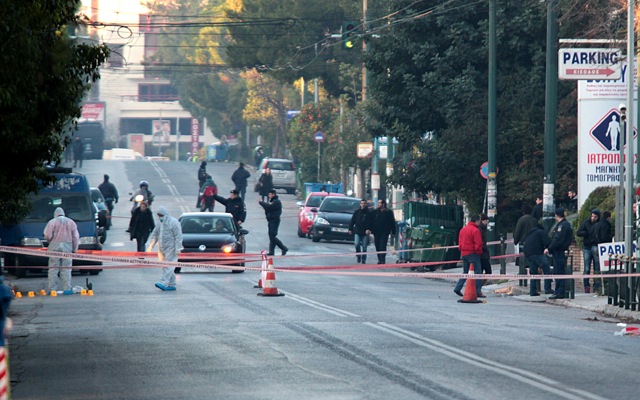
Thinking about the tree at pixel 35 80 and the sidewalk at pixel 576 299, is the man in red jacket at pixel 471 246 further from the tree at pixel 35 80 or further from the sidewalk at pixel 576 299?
the tree at pixel 35 80

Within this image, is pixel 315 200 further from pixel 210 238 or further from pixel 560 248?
pixel 560 248

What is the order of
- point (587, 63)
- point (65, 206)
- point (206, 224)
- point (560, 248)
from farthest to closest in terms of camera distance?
point (206, 224)
point (65, 206)
point (587, 63)
point (560, 248)

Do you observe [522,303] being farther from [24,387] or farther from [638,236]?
[24,387]

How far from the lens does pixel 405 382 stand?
11703 millimetres

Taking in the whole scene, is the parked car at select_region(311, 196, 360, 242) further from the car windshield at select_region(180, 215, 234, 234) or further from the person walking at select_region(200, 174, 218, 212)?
the car windshield at select_region(180, 215, 234, 234)

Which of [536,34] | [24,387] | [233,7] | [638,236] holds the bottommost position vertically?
[24,387]

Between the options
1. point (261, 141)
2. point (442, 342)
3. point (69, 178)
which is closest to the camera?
point (442, 342)

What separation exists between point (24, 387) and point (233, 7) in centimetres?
7348

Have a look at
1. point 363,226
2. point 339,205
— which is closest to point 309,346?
point 363,226

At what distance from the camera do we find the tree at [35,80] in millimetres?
12820

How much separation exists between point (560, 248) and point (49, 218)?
40.7 ft

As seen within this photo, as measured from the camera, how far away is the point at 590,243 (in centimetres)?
2462

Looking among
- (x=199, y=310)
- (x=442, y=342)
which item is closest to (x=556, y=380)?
(x=442, y=342)

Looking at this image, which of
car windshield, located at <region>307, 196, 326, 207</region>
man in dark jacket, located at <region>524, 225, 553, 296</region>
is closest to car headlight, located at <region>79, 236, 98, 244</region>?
man in dark jacket, located at <region>524, 225, 553, 296</region>
